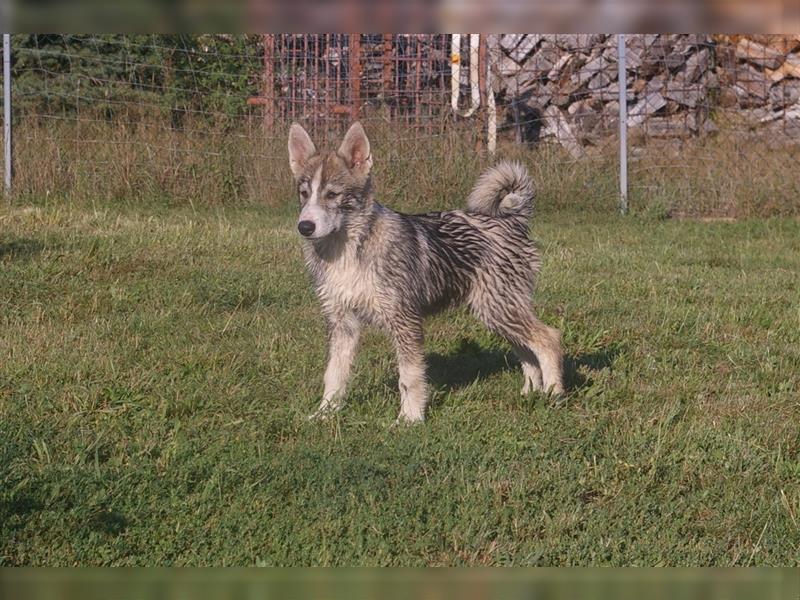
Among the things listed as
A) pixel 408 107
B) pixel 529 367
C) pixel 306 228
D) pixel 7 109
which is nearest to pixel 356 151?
pixel 306 228

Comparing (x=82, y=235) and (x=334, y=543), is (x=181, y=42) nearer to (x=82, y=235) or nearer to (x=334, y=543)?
(x=82, y=235)

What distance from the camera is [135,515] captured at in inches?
179

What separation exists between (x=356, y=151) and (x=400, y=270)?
0.72m

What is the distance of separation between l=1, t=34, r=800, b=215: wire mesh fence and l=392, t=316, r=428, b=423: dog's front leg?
7.38 metres

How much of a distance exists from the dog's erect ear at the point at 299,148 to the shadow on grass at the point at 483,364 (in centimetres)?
156

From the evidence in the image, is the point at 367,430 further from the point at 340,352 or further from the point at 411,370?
the point at 340,352

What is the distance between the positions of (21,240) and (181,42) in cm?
647

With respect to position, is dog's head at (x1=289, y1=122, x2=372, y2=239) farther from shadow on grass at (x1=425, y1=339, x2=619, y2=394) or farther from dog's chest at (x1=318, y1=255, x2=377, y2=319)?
shadow on grass at (x1=425, y1=339, x2=619, y2=394)

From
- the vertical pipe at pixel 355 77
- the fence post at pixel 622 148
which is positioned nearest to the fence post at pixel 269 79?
the vertical pipe at pixel 355 77

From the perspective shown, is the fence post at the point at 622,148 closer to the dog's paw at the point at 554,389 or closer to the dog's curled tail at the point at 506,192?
the dog's curled tail at the point at 506,192

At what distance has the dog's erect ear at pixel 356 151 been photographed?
608 centimetres

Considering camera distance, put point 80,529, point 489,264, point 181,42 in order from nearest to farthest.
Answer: point 80,529, point 489,264, point 181,42

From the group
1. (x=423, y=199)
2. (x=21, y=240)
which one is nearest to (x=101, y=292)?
(x=21, y=240)

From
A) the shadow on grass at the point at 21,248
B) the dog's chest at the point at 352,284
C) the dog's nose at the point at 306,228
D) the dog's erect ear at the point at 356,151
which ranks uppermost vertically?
the dog's erect ear at the point at 356,151
